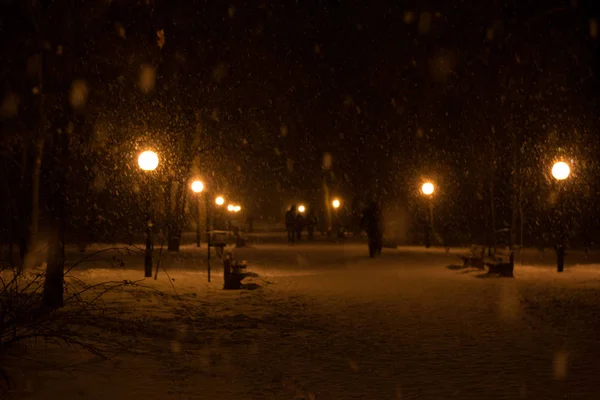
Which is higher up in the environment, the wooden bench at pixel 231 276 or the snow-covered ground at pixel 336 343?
the wooden bench at pixel 231 276

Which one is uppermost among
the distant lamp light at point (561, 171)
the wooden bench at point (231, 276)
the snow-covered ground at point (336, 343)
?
the distant lamp light at point (561, 171)

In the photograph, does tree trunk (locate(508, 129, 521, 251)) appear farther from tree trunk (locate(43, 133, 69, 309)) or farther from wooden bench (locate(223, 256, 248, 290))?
tree trunk (locate(43, 133, 69, 309))

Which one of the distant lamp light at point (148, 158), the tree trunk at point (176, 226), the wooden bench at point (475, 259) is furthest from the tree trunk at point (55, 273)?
the tree trunk at point (176, 226)

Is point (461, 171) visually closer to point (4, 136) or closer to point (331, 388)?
point (4, 136)

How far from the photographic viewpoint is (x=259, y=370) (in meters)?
8.15

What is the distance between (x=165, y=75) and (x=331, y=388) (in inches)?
862

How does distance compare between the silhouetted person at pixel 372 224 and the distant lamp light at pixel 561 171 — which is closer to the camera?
the distant lamp light at pixel 561 171

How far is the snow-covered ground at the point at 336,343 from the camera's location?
23.5ft

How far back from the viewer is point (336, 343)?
9.86 meters

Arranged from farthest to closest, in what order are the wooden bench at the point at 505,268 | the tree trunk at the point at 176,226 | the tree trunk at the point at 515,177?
the tree trunk at the point at 515,177 < the tree trunk at the point at 176,226 < the wooden bench at the point at 505,268

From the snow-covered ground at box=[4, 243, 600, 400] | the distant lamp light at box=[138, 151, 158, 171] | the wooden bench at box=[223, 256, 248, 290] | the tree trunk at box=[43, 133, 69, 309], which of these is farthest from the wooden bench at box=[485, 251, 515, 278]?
the tree trunk at box=[43, 133, 69, 309]

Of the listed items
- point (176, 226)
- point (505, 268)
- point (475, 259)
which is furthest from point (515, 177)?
point (176, 226)

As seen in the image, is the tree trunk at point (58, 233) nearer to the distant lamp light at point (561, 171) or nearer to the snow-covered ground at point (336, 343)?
the snow-covered ground at point (336, 343)

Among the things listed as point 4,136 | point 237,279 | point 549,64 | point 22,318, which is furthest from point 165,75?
point 22,318
